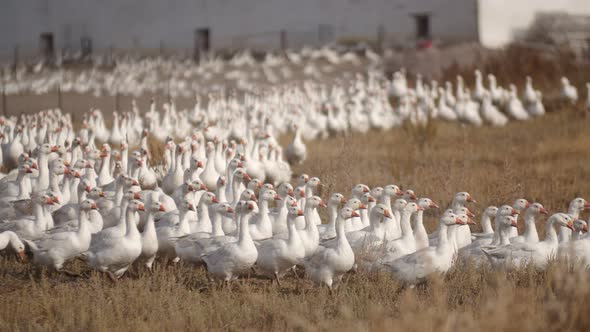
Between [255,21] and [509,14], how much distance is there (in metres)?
12.3

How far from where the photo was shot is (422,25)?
39.6 metres

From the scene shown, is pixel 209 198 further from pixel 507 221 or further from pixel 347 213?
pixel 507 221

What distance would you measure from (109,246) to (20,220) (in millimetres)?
1571

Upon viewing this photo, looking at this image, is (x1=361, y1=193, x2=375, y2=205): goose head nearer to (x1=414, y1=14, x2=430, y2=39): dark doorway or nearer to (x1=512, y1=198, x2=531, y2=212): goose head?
Result: (x1=512, y1=198, x2=531, y2=212): goose head

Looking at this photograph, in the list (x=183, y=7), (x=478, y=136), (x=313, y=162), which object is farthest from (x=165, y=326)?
(x=183, y=7)

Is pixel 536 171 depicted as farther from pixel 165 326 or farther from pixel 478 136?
pixel 165 326

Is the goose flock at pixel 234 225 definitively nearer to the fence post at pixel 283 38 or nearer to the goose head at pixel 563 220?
the goose head at pixel 563 220

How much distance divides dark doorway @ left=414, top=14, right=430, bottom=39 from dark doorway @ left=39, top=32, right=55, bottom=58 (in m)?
18.8

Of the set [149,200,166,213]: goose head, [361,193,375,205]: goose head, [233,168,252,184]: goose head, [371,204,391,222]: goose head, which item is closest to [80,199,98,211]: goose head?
[149,200,166,213]: goose head

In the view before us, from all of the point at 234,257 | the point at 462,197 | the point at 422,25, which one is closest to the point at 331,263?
the point at 234,257

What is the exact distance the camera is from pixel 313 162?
16.1 meters

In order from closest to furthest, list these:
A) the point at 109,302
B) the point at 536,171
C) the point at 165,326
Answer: the point at 165,326 → the point at 109,302 → the point at 536,171

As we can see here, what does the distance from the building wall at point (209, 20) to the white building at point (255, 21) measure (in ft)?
0.15

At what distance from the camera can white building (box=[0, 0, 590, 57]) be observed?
122 feet
